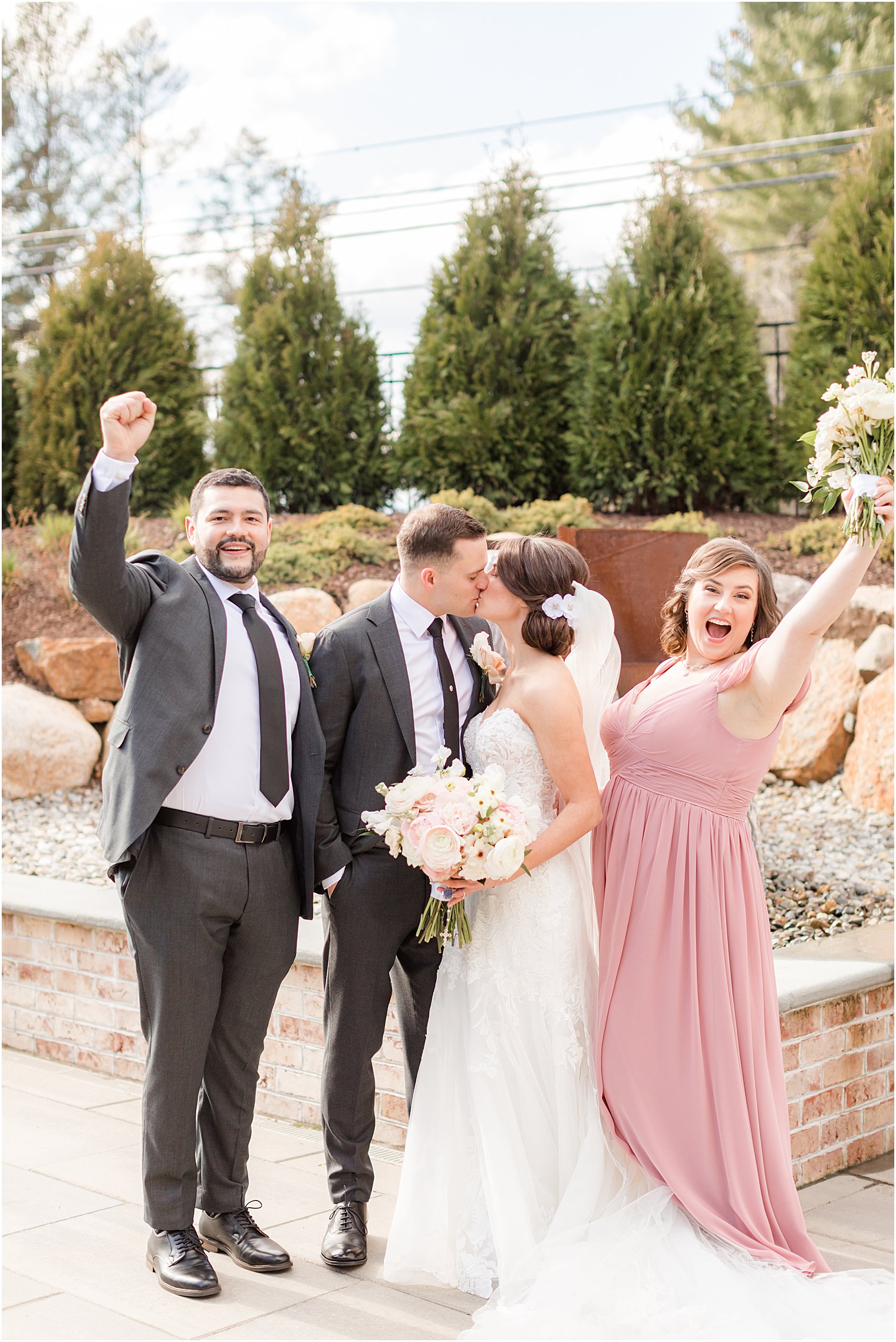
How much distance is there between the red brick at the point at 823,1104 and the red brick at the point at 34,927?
3.43m

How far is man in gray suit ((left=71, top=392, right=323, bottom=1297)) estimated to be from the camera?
321 centimetres

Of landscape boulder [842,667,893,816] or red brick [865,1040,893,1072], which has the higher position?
landscape boulder [842,667,893,816]

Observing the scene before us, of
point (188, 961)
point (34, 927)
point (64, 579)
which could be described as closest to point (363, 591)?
point (64, 579)

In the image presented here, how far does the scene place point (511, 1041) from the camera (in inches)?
130

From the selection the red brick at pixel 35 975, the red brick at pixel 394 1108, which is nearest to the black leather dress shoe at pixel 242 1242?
the red brick at pixel 394 1108

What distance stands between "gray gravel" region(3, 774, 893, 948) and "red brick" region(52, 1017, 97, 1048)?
4.40 ft

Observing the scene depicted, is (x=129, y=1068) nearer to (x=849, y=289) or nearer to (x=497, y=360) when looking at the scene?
(x=497, y=360)

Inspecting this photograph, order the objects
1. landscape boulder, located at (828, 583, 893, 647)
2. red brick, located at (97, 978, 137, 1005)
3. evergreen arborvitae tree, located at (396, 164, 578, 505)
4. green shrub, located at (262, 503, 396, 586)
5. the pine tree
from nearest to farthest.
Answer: red brick, located at (97, 978, 137, 1005) → landscape boulder, located at (828, 583, 893, 647) → green shrub, located at (262, 503, 396, 586) → evergreen arborvitae tree, located at (396, 164, 578, 505) → the pine tree

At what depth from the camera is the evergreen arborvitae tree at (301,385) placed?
1039 centimetres

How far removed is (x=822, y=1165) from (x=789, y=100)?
68.0 ft

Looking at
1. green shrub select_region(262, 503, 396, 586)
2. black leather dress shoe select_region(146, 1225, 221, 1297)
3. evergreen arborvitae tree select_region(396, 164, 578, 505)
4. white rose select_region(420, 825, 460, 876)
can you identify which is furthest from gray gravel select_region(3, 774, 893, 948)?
evergreen arborvitae tree select_region(396, 164, 578, 505)

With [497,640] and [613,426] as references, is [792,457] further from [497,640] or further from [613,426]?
[497,640]

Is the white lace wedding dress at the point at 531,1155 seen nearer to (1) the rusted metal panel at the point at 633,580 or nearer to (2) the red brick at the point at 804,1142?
(2) the red brick at the point at 804,1142

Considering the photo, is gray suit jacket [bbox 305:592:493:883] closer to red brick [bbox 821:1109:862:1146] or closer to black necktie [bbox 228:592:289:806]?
black necktie [bbox 228:592:289:806]
